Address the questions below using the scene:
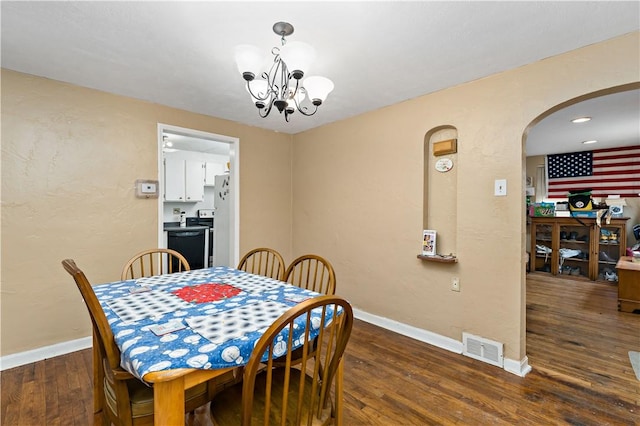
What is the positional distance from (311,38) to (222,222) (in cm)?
319

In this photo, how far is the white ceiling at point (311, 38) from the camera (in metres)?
1.60

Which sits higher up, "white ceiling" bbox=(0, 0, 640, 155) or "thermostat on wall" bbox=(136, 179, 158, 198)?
"white ceiling" bbox=(0, 0, 640, 155)

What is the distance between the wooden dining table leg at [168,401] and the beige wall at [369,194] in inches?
91.7

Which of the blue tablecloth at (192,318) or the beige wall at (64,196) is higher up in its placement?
the beige wall at (64,196)

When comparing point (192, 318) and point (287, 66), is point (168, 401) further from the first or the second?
point (287, 66)

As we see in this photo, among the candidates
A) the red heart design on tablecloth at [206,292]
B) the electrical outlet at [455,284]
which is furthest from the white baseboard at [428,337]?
the red heart design on tablecloth at [206,292]

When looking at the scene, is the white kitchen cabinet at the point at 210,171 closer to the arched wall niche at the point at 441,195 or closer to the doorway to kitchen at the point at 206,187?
the doorway to kitchen at the point at 206,187

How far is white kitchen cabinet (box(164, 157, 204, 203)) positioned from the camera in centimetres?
527

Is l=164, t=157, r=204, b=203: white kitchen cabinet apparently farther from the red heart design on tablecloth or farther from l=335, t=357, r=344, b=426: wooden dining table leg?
l=335, t=357, r=344, b=426: wooden dining table leg

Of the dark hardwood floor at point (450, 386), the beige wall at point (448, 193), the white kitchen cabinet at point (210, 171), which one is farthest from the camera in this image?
the white kitchen cabinet at point (210, 171)

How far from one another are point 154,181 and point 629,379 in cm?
429

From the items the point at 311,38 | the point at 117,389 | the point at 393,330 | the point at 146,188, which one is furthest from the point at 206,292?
the point at 393,330

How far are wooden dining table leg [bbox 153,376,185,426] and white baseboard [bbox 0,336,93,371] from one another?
236 centimetres

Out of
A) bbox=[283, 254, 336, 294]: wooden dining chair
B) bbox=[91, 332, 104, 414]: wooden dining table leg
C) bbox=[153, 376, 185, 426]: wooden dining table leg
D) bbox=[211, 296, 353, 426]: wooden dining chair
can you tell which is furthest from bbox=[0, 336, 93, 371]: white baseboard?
bbox=[153, 376, 185, 426]: wooden dining table leg
